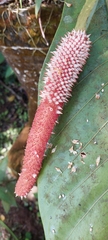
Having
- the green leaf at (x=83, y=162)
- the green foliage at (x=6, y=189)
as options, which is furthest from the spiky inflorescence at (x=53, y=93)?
the green foliage at (x=6, y=189)

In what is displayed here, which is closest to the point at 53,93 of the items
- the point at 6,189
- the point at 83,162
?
the point at 83,162

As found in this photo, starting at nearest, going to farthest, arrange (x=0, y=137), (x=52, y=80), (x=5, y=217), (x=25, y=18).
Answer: (x=52, y=80), (x=25, y=18), (x=5, y=217), (x=0, y=137)

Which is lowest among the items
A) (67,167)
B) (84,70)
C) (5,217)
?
(5,217)

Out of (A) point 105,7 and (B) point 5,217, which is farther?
(B) point 5,217

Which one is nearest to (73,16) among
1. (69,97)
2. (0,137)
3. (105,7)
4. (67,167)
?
(105,7)

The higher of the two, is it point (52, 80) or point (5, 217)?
point (52, 80)

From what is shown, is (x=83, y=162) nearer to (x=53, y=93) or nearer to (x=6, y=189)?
(x=53, y=93)

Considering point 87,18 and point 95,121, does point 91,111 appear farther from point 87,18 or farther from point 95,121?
point 87,18

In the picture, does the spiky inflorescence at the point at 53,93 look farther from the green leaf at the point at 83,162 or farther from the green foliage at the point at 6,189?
the green foliage at the point at 6,189

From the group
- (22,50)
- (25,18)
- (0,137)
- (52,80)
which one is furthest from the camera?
(0,137)
